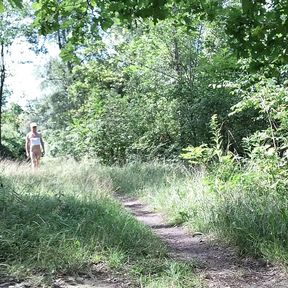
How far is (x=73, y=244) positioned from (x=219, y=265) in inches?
57.6

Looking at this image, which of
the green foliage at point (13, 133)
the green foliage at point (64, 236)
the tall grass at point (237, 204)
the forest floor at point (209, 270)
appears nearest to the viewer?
the forest floor at point (209, 270)

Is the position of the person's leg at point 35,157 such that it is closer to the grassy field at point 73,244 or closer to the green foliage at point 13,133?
the grassy field at point 73,244

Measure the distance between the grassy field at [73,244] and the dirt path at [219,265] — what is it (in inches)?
8.6

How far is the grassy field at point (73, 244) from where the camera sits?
352cm

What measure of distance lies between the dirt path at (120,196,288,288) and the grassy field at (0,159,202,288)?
22 cm

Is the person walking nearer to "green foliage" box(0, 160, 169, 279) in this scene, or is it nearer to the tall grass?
the tall grass

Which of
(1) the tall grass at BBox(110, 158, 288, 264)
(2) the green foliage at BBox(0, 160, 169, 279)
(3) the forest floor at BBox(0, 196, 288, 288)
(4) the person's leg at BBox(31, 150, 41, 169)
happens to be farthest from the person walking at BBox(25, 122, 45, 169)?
(3) the forest floor at BBox(0, 196, 288, 288)

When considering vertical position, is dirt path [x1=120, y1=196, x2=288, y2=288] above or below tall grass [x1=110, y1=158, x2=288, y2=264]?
below

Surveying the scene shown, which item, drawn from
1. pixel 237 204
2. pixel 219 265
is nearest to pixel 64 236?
pixel 219 265

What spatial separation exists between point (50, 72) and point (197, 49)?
2337cm

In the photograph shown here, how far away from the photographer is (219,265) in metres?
4.15

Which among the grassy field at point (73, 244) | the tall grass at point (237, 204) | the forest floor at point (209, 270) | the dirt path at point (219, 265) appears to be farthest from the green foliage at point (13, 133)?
the forest floor at point (209, 270)

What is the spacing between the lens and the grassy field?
11.5ft

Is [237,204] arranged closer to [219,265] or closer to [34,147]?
[219,265]
